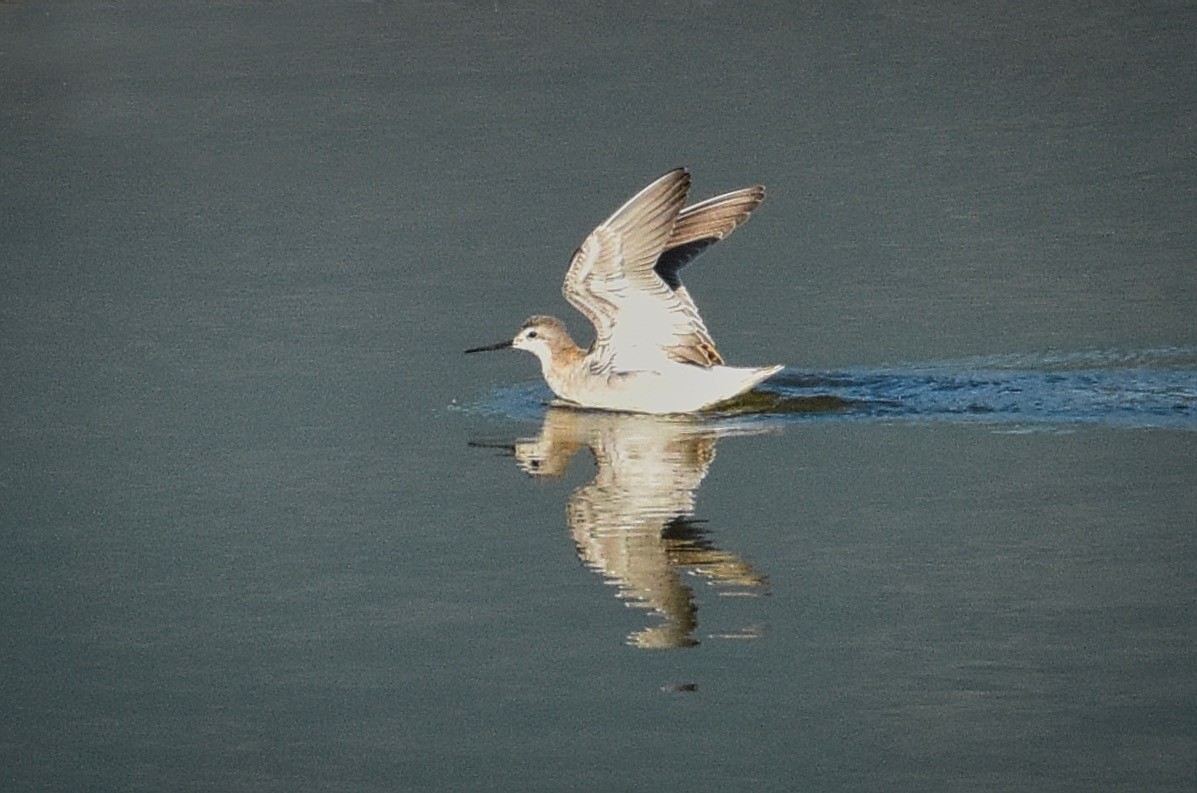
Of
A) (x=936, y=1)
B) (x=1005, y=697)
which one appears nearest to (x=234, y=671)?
(x=1005, y=697)

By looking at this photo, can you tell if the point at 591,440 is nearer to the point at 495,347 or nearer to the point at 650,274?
the point at 650,274

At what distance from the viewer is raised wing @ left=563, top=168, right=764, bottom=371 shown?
10.8 m

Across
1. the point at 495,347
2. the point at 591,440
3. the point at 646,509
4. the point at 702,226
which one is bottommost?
the point at 646,509

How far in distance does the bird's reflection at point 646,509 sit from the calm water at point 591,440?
28 mm

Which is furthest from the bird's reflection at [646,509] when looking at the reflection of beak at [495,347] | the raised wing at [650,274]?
the reflection of beak at [495,347]

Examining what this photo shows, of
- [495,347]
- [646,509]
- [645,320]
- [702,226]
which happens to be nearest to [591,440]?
[645,320]

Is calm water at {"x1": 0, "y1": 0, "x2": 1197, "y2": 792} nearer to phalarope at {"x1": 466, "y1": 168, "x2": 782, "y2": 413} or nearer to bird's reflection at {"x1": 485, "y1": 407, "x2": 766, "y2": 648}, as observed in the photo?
bird's reflection at {"x1": 485, "y1": 407, "x2": 766, "y2": 648}

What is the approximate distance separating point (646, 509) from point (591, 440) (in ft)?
5.61

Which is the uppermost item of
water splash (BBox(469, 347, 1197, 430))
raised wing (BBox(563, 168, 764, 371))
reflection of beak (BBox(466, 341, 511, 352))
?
raised wing (BBox(563, 168, 764, 371))

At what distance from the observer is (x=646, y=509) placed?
8953mm

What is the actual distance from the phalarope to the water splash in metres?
0.25

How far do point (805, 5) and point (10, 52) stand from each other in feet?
25.1

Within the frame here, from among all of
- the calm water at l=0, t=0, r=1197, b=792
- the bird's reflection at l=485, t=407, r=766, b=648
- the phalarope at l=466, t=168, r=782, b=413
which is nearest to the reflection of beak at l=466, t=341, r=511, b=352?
the phalarope at l=466, t=168, r=782, b=413

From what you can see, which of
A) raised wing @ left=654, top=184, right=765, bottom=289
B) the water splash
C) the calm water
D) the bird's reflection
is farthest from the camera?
raised wing @ left=654, top=184, right=765, bottom=289
